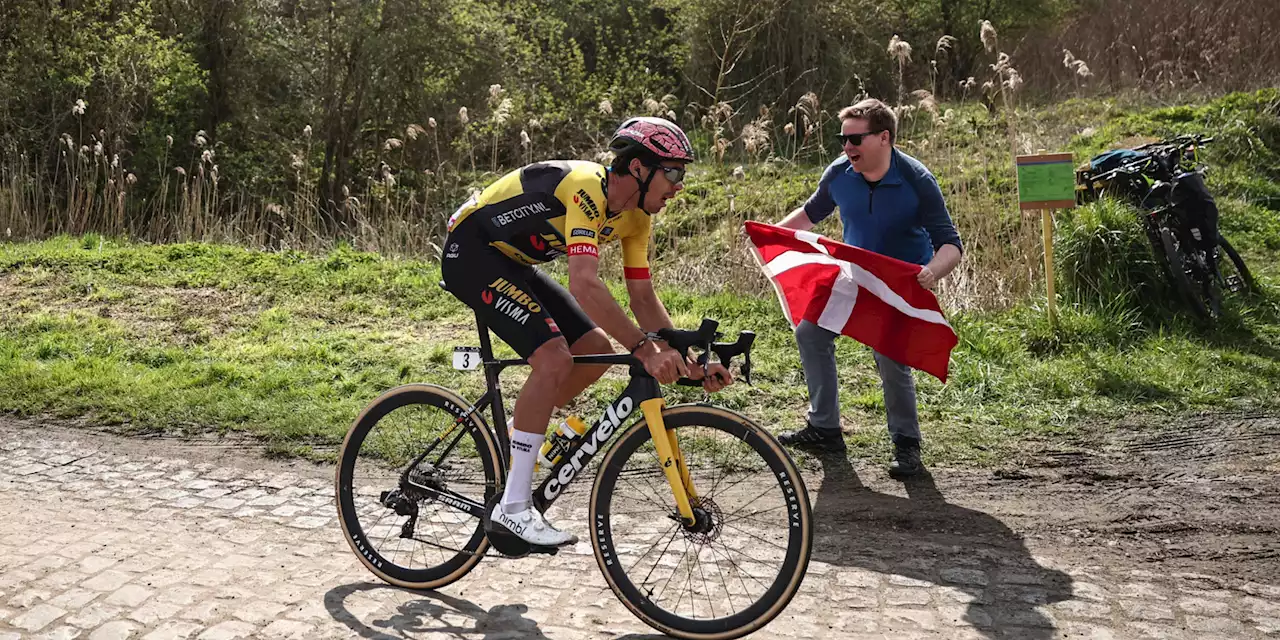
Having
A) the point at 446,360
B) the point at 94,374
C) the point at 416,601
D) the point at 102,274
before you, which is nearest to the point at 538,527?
the point at 416,601

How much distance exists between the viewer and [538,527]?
4.69 m

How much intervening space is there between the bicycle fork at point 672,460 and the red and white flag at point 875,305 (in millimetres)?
2297

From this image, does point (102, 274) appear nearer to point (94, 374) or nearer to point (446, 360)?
point (94, 374)

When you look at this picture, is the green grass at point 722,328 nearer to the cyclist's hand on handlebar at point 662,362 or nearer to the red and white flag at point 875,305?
the red and white flag at point 875,305

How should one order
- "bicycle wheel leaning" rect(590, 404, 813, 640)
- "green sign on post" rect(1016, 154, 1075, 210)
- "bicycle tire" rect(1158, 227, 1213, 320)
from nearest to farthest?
"bicycle wheel leaning" rect(590, 404, 813, 640) < "green sign on post" rect(1016, 154, 1075, 210) < "bicycle tire" rect(1158, 227, 1213, 320)

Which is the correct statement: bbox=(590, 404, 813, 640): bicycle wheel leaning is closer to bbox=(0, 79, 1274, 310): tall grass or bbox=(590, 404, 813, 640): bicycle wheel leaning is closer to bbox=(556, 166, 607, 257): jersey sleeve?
bbox=(556, 166, 607, 257): jersey sleeve

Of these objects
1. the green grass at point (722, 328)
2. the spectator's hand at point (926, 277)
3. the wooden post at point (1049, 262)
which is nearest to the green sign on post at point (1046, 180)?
the wooden post at point (1049, 262)

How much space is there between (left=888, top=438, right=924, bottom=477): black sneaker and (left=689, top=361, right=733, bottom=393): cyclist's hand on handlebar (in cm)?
255

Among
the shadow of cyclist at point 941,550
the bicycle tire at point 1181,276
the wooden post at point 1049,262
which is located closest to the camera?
the shadow of cyclist at point 941,550

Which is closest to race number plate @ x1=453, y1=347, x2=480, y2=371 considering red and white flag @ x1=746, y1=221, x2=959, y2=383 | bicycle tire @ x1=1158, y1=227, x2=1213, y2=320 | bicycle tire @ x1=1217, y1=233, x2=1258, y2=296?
red and white flag @ x1=746, y1=221, x2=959, y2=383

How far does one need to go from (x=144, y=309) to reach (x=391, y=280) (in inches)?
91.0

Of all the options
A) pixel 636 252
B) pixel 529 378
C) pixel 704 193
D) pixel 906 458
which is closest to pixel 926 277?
pixel 906 458

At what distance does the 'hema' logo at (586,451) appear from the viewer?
474 centimetres

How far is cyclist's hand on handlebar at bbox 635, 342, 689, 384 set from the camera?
14.6 ft
